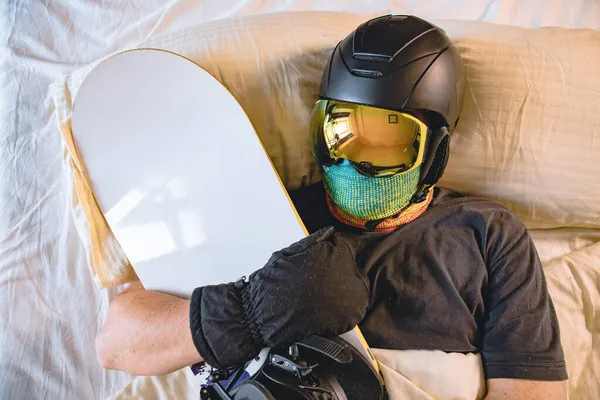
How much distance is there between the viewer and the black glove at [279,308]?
30.0 inches

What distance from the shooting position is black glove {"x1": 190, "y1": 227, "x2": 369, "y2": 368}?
2.50ft

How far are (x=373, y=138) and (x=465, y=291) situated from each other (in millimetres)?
322

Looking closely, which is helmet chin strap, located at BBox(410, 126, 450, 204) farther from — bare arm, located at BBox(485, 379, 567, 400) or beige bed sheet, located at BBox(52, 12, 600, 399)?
bare arm, located at BBox(485, 379, 567, 400)

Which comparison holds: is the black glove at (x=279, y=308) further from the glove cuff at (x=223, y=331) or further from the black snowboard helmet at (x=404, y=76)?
the black snowboard helmet at (x=404, y=76)

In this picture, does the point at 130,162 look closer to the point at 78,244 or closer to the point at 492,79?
the point at 78,244

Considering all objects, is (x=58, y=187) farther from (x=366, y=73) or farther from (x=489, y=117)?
(x=489, y=117)

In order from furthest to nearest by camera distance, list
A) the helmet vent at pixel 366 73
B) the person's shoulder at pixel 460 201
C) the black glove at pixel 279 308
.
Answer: the person's shoulder at pixel 460 201 → the helmet vent at pixel 366 73 → the black glove at pixel 279 308

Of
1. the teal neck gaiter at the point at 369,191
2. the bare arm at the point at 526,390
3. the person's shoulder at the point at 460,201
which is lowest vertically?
the bare arm at the point at 526,390

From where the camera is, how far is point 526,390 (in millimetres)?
862

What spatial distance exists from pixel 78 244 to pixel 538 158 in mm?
1013

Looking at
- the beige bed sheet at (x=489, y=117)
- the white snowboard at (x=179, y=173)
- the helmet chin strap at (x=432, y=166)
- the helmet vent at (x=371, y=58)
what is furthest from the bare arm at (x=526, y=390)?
the helmet vent at (x=371, y=58)

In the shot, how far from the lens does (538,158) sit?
1094mm

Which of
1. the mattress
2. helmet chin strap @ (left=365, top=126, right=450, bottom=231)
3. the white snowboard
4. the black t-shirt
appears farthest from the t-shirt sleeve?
the white snowboard

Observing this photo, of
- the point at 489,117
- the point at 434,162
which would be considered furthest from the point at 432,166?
the point at 489,117
